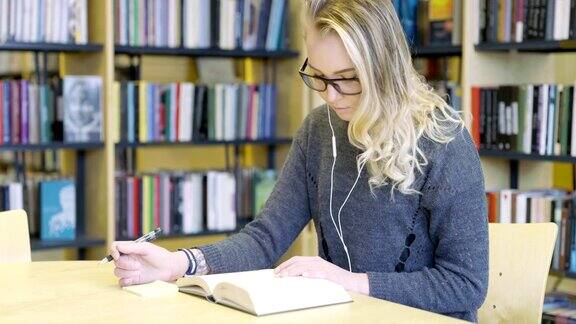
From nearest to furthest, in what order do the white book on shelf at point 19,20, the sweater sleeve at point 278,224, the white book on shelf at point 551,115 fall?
the sweater sleeve at point 278,224
the white book on shelf at point 551,115
the white book on shelf at point 19,20

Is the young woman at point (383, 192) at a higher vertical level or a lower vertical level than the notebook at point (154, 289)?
higher

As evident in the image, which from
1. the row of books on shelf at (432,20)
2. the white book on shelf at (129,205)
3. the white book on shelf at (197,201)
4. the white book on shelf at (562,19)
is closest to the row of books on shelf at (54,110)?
the white book on shelf at (129,205)

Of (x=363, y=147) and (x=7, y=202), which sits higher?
(x=363, y=147)

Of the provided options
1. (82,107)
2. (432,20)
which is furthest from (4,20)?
(432,20)

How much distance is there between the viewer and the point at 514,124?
3463 millimetres

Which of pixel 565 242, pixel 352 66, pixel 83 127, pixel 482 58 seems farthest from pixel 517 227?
pixel 83 127

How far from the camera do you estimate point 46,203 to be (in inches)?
145

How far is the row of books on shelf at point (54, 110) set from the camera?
360 centimetres

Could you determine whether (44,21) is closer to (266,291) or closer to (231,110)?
(231,110)

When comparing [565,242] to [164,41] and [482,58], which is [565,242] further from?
[164,41]

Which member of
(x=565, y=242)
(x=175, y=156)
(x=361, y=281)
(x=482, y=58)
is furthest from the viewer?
(x=175, y=156)

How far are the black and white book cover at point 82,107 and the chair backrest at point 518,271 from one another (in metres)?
2.04

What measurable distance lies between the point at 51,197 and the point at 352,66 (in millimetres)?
2177

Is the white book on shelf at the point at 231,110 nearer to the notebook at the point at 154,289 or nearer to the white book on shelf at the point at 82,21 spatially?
the white book on shelf at the point at 82,21
